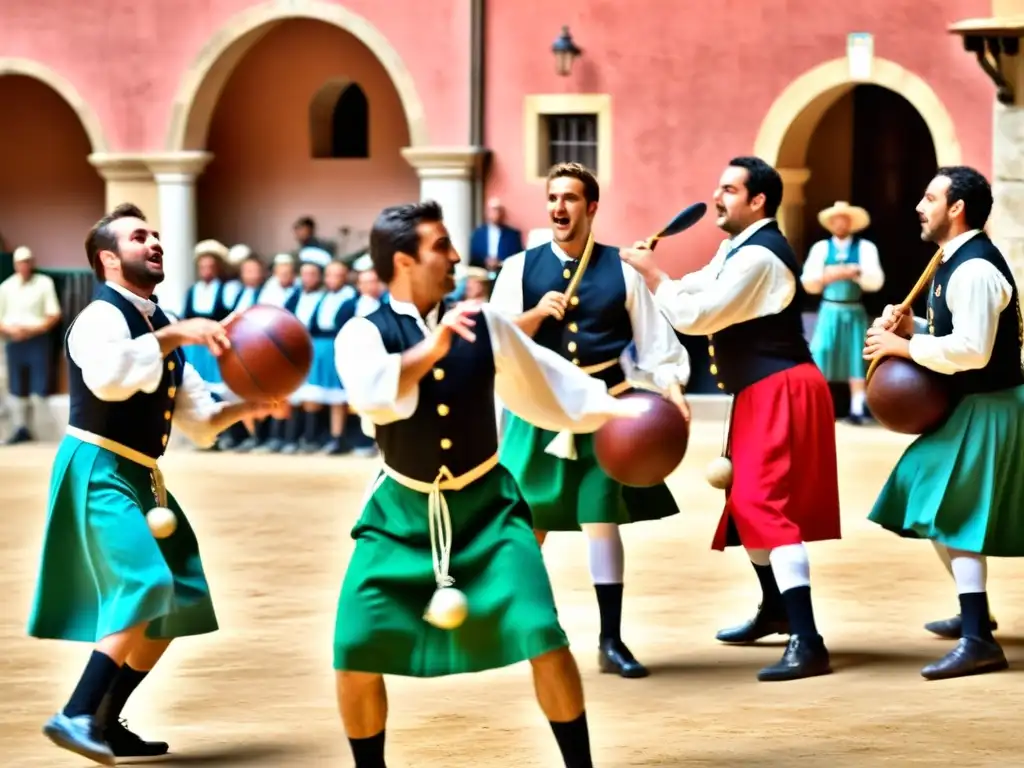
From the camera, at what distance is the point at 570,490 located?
22.9 feet

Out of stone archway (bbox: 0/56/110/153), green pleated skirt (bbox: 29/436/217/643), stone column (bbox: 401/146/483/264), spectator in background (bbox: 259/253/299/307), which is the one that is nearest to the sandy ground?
green pleated skirt (bbox: 29/436/217/643)

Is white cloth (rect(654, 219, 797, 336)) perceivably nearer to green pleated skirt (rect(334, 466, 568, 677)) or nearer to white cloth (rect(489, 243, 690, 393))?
white cloth (rect(489, 243, 690, 393))

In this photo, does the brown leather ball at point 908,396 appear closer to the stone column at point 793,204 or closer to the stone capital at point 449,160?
the stone column at point 793,204

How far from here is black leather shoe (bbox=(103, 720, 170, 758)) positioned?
5.92 m

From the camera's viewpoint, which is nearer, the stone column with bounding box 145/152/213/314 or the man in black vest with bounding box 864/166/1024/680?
the man in black vest with bounding box 864/166/1024/680

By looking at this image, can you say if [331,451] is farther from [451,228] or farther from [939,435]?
[939,435]

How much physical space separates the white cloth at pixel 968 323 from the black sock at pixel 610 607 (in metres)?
1.26

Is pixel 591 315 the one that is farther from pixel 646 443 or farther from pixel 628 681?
pixel 646 443

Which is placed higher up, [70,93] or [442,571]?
[70,93]

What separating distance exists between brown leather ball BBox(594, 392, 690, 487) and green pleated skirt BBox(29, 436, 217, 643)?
1.25m

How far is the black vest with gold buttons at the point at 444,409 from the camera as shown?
5223 mm

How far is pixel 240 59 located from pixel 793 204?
514cm

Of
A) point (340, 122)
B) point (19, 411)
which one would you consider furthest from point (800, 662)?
point (340, 122)

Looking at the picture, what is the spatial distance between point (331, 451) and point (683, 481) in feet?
10.7
